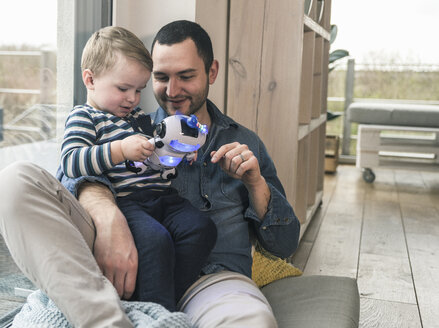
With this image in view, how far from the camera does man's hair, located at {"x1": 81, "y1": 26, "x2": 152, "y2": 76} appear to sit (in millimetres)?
1242

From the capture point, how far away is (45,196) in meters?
1.00

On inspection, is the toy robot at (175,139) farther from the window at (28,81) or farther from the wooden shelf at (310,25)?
the wooden shelf at (310,25)

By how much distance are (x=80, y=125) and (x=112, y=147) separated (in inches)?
4.5

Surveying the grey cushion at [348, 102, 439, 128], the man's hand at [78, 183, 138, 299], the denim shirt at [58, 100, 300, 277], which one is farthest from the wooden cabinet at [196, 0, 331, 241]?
the grey cushion at [348, 102, 439, 128]

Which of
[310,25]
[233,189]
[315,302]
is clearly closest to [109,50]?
[233,189]

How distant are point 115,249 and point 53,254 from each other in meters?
0.18

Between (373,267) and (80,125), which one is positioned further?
(373,267)

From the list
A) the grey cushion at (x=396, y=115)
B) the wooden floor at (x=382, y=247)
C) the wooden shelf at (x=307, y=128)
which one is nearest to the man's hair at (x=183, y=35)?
the wooden shelf at (x=307, y=128)

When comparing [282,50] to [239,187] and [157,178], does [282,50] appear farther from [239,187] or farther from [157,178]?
[157,178]

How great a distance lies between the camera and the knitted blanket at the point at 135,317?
99 cm

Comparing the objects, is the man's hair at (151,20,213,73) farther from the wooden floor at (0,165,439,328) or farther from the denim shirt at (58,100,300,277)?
the wooden floor at (0,165,439,328)

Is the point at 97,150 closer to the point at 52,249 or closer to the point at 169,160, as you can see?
the point at 169,160

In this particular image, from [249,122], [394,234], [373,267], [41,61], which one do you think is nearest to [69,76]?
[41,61]

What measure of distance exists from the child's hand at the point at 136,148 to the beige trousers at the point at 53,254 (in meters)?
A: 0.19
